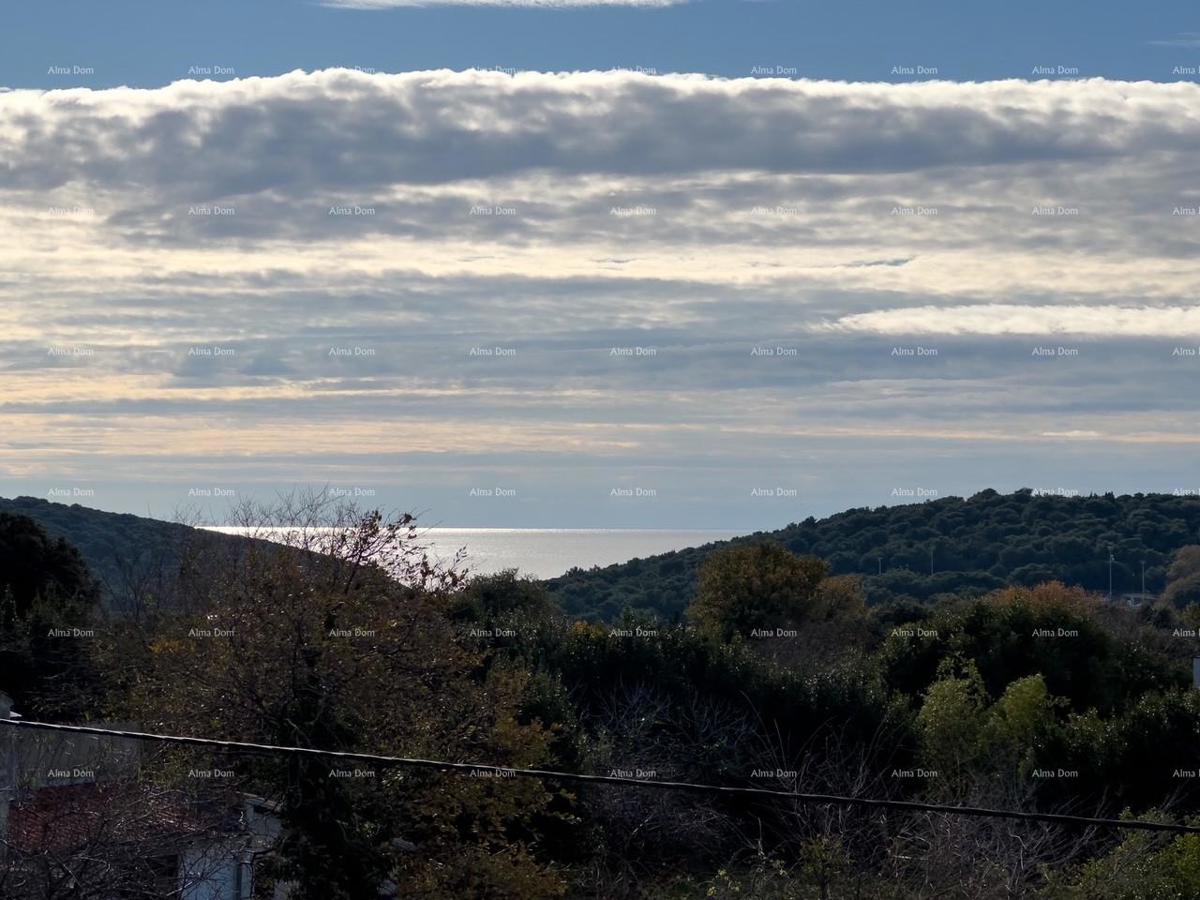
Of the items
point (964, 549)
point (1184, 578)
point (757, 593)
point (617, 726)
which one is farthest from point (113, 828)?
point (964, 549)

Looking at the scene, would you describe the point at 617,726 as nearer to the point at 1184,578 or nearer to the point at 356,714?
the point at 356,714

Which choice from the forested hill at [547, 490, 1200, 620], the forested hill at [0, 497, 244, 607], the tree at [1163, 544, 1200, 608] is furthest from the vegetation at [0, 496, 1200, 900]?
the forested hill at [547, 490, 1200, 620]

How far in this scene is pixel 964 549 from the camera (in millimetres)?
69312

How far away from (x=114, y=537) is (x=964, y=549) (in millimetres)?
39604

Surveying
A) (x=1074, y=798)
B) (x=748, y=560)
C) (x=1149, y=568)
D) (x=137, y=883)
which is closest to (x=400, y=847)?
(x=137, y=883)

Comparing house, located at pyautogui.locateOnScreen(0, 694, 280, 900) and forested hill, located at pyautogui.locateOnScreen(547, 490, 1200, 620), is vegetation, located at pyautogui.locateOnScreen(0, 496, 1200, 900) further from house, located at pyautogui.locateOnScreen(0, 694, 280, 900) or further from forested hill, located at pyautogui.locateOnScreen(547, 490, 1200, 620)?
forested hill, located at pyautogui.locateOnScreen(547, 490, 1200, 620)

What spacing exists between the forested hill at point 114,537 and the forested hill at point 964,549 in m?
19.3

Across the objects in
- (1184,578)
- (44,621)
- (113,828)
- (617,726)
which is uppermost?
(1184,578)

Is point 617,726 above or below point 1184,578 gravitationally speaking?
below

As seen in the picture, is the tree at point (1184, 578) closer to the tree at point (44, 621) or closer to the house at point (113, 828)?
the tree at point (44, 621)

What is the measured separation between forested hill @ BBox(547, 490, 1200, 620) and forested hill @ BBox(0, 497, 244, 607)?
1934 centimetres

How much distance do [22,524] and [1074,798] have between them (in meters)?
27.3

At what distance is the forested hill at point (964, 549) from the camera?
65.0m

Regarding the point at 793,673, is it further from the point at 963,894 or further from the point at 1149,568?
the point at 1149,568
